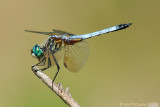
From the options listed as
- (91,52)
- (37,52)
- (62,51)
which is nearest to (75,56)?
(62,51)

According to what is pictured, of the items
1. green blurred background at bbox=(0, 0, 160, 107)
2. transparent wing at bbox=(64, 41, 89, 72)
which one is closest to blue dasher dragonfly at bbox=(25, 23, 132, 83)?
transparent wing at bbox=(64, 41, 89, 72)

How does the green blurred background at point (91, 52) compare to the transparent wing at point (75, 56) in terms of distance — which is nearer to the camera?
the transparent wing at point (75, 56)

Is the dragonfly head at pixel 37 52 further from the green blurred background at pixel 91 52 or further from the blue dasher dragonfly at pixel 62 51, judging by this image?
the green blurred background at pixel 91 52

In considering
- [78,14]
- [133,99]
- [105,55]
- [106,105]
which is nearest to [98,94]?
[106,105]

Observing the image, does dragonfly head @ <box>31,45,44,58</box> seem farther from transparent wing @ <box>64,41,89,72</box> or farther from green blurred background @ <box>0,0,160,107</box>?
green blurred background @ <box>0,0,160,107</box>

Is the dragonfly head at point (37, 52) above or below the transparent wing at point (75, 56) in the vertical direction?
above

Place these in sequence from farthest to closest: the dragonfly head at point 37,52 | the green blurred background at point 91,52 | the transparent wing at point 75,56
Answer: the green blurred background at point 91,52 → the transparent wing at point 75,56 → the dragonfly head at point 37,52

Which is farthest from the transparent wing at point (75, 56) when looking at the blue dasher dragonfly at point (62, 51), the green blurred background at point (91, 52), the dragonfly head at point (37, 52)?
the green blurred background at point (91, 52)

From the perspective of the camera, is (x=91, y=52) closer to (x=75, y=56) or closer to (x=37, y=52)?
(x=75, y=56)
